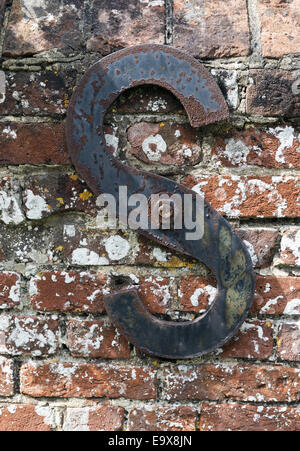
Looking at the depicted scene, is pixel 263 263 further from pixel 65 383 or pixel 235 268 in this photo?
pixel 65 383

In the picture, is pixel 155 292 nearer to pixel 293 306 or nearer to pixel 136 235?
pixel 136 235

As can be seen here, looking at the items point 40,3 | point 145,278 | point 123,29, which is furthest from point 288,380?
point 40,3

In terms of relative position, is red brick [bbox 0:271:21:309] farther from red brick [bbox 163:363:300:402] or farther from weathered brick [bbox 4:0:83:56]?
weathered brick [bbox 4:0:83:56]

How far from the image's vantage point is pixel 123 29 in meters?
0.85

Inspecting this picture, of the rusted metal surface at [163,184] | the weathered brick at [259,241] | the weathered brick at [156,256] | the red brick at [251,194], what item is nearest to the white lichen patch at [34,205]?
the rusted metal surface at [163,184]

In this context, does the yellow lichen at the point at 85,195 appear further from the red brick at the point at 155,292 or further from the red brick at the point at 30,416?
the red brick at the point at 30,416

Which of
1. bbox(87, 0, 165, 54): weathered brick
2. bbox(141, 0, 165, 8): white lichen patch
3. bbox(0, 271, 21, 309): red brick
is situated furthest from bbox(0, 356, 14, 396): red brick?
bbox(141, 0, 165, 8): white lichen patch

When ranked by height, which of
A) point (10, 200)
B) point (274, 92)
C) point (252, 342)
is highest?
point (274, 92)

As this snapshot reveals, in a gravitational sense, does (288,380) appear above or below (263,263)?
below

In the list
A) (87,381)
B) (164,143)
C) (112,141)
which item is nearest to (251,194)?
(164,143)

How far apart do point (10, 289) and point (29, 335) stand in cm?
11

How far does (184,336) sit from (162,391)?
14cm

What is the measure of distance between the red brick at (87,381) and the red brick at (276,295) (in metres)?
0.28

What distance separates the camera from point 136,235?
34.4 inches
